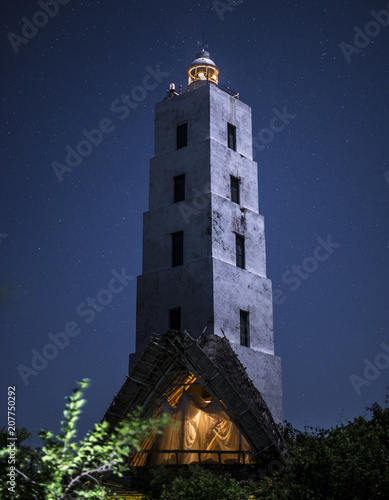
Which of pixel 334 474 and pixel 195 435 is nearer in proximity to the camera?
pixel 334 474

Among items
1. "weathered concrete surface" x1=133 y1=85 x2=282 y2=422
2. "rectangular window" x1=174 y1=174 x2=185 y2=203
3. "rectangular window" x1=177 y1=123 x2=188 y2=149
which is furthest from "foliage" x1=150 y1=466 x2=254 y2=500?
"rectangular window" x1=177 y1=123 x2=188 y2=149

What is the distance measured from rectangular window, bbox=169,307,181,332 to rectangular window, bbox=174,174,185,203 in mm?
7362

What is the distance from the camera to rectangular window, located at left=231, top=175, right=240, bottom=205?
1719 inches

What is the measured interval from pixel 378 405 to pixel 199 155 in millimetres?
19031

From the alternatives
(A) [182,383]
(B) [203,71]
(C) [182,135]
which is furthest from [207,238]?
(B) [203,71]

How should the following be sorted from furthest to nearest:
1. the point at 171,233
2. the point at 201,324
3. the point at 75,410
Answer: the point at 171,233 < the point at 201,324 < the point at 75,410

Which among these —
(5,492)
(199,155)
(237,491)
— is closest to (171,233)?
(199,155)

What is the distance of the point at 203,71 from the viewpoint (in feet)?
161

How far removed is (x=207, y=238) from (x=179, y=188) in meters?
4.92

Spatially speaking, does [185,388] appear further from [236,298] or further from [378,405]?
[378,405]

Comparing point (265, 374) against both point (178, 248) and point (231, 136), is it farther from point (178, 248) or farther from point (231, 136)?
point (231, 136)

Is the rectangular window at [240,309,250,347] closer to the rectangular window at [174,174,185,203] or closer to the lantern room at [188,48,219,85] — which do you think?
the rectangular window at [174,174,185,203]

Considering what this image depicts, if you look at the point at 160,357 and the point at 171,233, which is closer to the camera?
the point at 160,357

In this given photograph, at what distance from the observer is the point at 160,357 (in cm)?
3002
